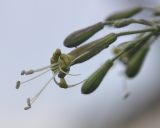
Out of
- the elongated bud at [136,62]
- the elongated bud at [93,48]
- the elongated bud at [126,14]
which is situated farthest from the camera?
the elongated bud at [126,14]

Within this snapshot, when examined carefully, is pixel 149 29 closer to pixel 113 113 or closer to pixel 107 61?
pixel 107 61

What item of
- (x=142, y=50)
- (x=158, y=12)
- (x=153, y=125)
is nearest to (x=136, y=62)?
(x=142, y=50)

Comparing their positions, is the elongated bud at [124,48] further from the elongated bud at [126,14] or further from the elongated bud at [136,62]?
the elongated bud at [126,14]

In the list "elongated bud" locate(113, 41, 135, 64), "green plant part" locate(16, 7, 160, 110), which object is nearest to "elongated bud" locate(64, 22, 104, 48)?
"green plant part" locate(16, 7, 160, 110)

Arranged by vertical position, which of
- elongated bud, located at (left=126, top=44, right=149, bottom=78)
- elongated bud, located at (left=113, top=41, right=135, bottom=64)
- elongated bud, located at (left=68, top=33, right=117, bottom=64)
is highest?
elongated bud, located at (left=68, top=33, right=117, bottom=64)

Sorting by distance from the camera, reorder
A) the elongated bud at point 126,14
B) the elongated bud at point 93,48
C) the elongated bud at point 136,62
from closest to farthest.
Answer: the elongated bud at point 136,62
the elongated bud at point 93,48
the elongated bud at point 126,14

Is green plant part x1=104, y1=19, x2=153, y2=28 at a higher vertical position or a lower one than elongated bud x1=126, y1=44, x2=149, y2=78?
higher

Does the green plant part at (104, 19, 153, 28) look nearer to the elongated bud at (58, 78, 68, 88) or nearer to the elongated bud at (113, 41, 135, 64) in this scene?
the elongated bud at (113, 41, 135, 64)

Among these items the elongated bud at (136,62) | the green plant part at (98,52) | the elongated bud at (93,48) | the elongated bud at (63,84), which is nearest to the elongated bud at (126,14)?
the green plant part at (98,52)
